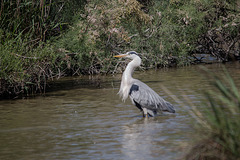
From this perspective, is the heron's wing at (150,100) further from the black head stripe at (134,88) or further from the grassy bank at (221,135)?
the grassy bank at (221,135)

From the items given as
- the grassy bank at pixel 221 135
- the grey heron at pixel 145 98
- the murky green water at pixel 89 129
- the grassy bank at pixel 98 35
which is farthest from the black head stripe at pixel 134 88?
the grassy bank at pixel 221 135

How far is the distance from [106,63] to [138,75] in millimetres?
1590

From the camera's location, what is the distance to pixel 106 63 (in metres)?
19.9

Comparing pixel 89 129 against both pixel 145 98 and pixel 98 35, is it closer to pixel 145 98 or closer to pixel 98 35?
pixel 145 98

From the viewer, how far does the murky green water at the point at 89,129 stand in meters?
6.97

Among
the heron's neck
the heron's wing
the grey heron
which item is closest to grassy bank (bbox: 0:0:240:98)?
the heron's neck

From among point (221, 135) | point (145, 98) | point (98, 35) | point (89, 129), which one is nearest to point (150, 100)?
point (145, 98)

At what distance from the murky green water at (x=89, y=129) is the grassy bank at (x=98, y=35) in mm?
1267

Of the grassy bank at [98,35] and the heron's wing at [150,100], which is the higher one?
the grassy bank at [98,35]

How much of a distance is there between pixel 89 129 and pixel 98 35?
912 cm

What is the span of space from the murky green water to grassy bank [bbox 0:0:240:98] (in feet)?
4.16

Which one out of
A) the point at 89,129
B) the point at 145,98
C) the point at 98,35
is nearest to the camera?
the point at 89,129

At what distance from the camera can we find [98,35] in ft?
57.4

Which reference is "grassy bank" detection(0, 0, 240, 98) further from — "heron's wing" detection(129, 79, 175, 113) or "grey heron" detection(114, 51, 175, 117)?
"heron's wing" detection(129, 79, 175, 113)
